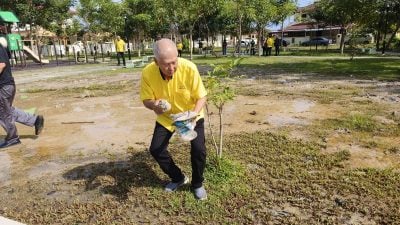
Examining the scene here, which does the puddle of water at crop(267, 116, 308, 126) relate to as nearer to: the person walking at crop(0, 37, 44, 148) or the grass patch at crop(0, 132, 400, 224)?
the grass patch at crop(0, 132, 400, 224)

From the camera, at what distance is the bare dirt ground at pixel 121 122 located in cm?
492

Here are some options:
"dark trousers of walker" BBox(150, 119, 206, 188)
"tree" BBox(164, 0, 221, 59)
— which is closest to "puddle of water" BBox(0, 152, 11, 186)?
"dark trousers of walker" BBox(150, 119, 206, 188)

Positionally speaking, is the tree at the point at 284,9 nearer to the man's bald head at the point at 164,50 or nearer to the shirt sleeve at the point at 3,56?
the shirt sleeve at the point at 3,56

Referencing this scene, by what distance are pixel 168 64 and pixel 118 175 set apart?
5.82ft

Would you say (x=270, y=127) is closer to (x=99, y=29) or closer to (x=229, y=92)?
(x=229, y=92)

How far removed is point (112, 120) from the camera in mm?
7516

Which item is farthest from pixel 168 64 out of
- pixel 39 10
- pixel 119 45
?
pixel 39 10

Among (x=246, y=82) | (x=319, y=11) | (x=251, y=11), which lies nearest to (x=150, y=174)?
(x=246, y=82)

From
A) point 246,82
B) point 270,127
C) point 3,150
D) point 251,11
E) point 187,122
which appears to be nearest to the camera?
point 187,122

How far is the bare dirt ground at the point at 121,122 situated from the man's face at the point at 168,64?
6.02ft

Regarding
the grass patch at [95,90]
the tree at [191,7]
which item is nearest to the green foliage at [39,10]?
the tree at [191,7]

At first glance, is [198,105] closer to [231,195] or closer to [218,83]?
[218,83]

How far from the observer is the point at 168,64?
10.8 ft

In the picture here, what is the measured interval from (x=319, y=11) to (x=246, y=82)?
38.0 metres
